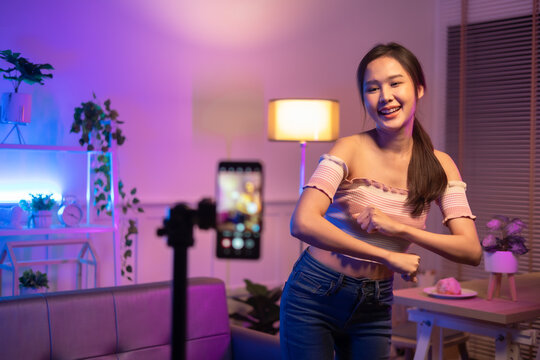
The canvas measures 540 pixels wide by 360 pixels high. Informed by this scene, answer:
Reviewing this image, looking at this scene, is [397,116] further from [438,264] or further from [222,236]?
[438,264]

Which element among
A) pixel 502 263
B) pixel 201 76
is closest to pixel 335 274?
pixel 502 263

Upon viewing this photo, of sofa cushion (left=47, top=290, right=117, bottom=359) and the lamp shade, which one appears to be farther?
the lamp shade

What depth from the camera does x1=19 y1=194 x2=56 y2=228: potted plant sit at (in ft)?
11.3

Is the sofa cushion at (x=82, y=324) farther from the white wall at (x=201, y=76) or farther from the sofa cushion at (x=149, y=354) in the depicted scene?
the white wall at (x=201, y=76)

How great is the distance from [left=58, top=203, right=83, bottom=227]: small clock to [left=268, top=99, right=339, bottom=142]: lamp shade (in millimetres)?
1295

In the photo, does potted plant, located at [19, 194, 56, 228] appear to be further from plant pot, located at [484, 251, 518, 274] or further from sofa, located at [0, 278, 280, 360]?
plant pot, located at [484, 251, 518, 274]

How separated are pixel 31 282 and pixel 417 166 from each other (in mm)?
2581

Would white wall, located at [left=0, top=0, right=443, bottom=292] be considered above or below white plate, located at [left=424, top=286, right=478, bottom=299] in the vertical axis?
above

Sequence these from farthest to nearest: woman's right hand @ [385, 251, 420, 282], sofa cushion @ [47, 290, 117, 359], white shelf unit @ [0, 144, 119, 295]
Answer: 1. white shelf unit @ [0, 144, 119, 295]
2. sofa cushion @ [47, 290, 117, 359]
3. woman's right hand @ [385, 251, 420, 282]

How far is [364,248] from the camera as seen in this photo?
4.56 feet

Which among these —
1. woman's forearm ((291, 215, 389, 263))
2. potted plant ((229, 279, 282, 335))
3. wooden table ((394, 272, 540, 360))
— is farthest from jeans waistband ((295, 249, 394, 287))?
potted plant ((229, 279, 282, 335))

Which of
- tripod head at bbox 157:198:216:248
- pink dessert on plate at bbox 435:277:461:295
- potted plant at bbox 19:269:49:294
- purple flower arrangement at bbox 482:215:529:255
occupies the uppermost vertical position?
tripod head at bbox 157:198:216:248

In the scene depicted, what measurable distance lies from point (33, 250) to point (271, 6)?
8.20ft

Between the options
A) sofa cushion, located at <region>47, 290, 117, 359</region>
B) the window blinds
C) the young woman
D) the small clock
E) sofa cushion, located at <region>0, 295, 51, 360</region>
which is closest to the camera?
the young woman
